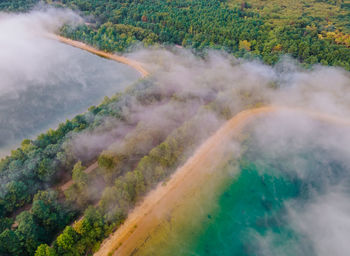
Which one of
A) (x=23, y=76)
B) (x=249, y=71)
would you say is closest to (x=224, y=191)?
(x=249, y=71)

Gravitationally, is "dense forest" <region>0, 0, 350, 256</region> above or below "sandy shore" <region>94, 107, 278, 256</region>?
above

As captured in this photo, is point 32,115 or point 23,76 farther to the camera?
point 23,76

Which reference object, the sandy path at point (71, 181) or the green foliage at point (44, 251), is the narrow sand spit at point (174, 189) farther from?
the sandy path at point (71, 181)

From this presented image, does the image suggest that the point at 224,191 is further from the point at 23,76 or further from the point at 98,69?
the point at 23,76

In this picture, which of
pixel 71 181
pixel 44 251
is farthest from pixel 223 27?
pixel 44 251

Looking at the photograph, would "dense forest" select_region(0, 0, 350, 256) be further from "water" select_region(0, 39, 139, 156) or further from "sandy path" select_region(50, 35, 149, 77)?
"water" select_region(0, 39, 139, 156)

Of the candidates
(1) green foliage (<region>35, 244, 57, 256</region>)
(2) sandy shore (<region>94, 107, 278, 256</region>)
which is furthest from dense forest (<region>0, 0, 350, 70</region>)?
(1) green foliage (<region>35, 244, 57, 256</region>)

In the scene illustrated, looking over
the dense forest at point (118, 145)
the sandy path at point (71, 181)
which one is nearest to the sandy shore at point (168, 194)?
the dense forest at point (118, 145)
